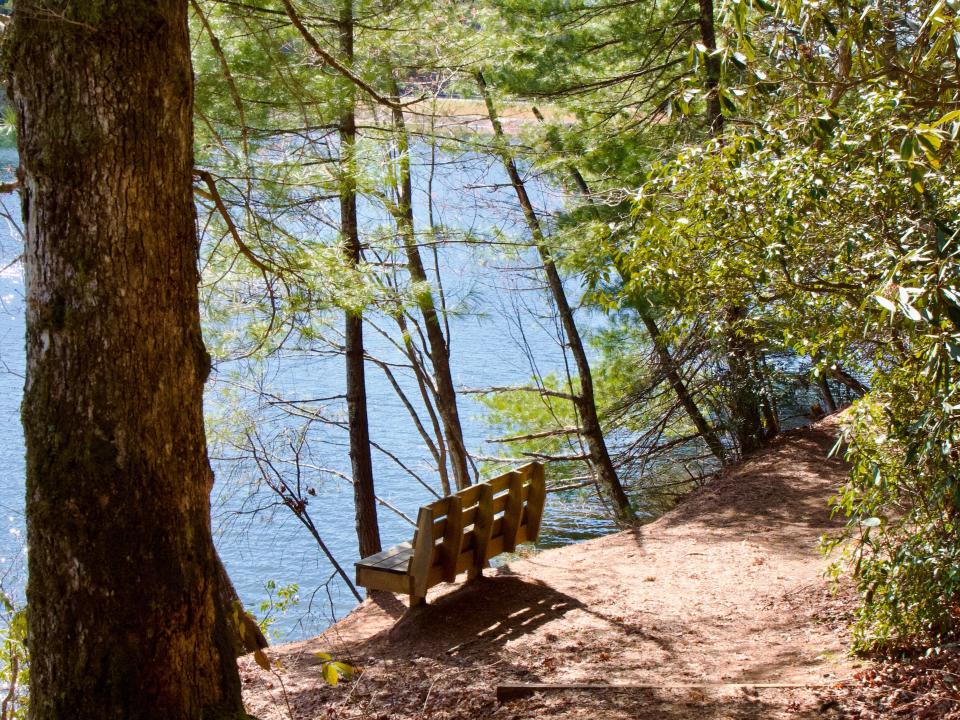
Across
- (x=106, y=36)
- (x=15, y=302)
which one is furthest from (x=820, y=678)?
(x=15, y=302)

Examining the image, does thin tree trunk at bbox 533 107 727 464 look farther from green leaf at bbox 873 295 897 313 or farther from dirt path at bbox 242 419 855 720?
green leaf at bbox 873 295 897 313

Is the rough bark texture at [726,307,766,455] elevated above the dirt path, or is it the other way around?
the rough bark texture at [726,307,766,455]

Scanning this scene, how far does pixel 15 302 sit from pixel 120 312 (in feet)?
45.6

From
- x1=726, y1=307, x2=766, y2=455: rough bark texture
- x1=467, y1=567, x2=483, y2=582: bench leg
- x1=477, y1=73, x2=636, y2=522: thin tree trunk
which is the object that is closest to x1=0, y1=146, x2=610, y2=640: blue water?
x1=477, y1=73, x2=636, y2=522: thin tree trunk

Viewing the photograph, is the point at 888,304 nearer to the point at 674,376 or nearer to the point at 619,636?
the point at 619,636

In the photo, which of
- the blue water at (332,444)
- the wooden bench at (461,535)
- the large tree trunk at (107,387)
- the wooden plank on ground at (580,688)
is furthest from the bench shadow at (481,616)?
the blue water at (332,444)

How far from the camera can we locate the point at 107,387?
262cm

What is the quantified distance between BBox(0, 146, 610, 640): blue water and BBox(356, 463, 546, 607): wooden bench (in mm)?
3450

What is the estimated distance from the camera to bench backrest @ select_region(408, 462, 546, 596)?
5.65 m

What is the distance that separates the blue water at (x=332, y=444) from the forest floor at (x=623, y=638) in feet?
11.9

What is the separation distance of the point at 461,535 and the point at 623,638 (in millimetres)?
1293

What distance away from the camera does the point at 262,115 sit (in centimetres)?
810

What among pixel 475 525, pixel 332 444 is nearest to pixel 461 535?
pixel 475 525

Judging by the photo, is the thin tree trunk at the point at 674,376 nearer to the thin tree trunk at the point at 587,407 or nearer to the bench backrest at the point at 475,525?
the thin tree trunk at the point at 587,407
